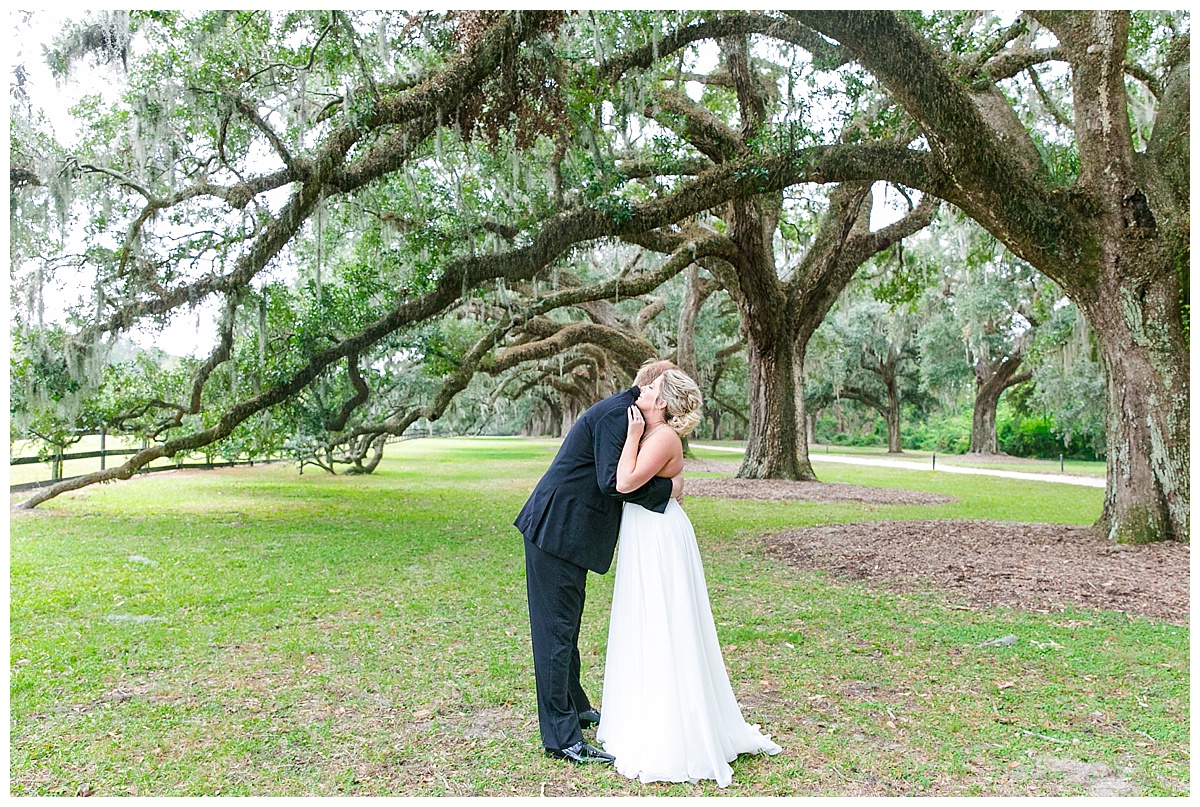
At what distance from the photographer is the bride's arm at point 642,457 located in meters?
3.55

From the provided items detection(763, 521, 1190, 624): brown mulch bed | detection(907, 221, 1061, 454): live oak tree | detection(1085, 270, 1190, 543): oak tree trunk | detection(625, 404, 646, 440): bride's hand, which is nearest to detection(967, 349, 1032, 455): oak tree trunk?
detection(907, 221, 1061, 454): live oak tree

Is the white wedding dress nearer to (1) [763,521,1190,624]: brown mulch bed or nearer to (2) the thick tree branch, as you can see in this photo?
(1) [763,521,1190,624]: brown mulch bed

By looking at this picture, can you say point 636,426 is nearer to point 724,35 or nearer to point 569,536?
point 569,536

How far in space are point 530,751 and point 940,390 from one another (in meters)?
31.9

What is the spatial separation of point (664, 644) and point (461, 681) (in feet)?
5.27

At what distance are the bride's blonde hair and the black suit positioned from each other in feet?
0.60

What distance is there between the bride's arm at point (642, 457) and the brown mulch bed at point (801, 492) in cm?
1124

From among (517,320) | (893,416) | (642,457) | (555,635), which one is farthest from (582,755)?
(893,416)

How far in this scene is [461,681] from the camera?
15.2ft

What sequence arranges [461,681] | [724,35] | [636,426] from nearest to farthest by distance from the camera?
[636,426] < [461,681] < [724,35]

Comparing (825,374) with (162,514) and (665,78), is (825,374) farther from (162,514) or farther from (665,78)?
(162,514)

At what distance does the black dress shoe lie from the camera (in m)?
3.53

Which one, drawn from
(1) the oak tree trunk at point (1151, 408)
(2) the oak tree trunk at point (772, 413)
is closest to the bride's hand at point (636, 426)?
(1) the oak tree trunk at point (1151, 408)

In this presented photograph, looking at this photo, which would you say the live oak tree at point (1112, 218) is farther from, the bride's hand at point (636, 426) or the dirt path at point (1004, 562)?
the bride's hand at point (636, 426)
